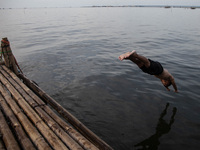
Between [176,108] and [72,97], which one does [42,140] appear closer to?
[72,97]

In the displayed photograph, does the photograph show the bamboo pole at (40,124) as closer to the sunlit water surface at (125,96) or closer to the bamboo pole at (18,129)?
the bamboo pole at (18,129)

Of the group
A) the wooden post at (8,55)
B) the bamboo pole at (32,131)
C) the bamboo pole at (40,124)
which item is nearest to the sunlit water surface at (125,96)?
the wooden post at (8,55)

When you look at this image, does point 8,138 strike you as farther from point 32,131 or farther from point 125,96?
point 125,96

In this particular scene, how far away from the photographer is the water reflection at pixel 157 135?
553 cm

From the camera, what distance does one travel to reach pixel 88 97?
8664 mm

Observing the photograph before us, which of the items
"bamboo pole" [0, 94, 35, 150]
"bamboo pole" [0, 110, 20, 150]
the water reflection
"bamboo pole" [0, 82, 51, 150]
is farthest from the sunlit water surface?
"bamboo pole" [0, 110, 20, 150]

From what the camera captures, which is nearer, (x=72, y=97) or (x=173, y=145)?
(x=173, y=145)

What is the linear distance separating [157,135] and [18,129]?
16.9ft

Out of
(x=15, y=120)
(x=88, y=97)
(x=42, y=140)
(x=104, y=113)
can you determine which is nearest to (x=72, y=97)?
(x=88, y=97)

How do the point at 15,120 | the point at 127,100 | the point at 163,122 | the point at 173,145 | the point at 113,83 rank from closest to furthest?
the point at 15,120
the point at 173,145
the point at 163,122
the point at 127,100
the point at 113,83

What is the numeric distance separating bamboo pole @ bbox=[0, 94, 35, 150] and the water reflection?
3.87 m

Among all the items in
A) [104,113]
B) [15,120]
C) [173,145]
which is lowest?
[173,145]

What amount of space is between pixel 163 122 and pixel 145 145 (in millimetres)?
1661

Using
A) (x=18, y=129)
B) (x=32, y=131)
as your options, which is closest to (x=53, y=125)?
(x=32, y=131)
